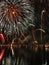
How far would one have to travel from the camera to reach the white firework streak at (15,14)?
766 cm

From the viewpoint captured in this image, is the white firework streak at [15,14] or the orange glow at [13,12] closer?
the white firework streak at [15,14]

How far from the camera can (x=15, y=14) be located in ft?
25.9

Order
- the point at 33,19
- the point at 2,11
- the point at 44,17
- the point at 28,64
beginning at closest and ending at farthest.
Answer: the point at 28,64, the point at 2,11, the point at 33,19, the point at 44,17

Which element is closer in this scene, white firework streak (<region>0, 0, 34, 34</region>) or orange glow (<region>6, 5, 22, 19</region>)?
white firework streak (<region>0, 0, 34, 34</region>)

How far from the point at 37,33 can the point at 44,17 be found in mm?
857

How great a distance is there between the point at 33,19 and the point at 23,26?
50 centimetres

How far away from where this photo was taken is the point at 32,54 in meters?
8.53

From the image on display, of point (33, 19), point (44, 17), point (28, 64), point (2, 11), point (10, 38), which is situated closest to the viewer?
point (28, 64)

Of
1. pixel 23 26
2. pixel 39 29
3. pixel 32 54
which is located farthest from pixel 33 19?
pixel 39 29

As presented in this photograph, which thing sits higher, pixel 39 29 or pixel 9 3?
pixel 9 3

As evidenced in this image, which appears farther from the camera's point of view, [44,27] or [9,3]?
[44,27]

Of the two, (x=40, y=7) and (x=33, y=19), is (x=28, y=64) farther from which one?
(x=40, y=7)

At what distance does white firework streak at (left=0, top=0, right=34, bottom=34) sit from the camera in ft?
25.1

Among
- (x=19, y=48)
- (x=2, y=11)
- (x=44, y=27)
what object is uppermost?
(x=2, y=11)
